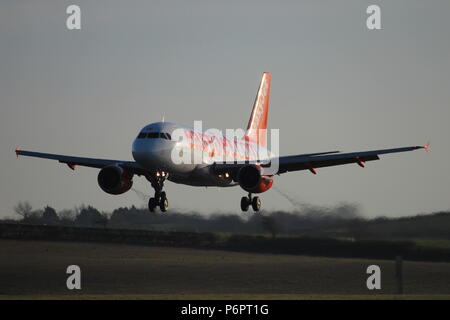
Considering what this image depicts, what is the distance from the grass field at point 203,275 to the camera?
5503cm

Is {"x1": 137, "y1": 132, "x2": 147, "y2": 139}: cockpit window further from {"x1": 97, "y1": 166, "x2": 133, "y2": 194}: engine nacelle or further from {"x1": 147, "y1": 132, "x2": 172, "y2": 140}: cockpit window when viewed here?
{"x1": 97, "y1": 166, "x2": 133, "y2": 194}: engine nacelle

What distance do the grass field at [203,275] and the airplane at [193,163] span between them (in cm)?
515

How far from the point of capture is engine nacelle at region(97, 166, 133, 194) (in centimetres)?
5284

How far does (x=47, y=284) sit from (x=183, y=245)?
62.5ft

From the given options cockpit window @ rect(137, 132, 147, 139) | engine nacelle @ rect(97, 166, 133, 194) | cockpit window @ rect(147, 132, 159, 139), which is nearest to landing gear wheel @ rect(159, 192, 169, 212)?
engine nacelle @ rect(97, 166, 133, 194)

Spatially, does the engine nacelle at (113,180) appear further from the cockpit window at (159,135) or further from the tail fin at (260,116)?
the tail fin at (260,116)

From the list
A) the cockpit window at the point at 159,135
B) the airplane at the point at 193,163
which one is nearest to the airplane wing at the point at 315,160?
the airplane at the point at 193,163

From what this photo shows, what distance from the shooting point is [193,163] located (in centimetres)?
5116

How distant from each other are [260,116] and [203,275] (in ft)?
44.4

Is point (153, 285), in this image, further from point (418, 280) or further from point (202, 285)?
point (418, 280)

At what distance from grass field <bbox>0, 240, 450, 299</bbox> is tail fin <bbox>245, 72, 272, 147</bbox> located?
816 cm
